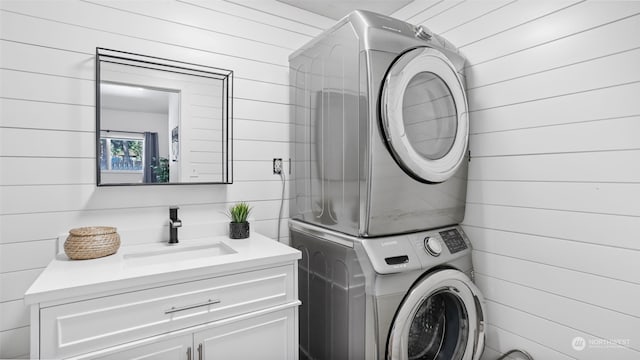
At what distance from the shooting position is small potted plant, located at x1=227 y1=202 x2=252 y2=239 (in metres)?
1.75

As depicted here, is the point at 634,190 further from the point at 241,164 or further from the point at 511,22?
the point at 241,164

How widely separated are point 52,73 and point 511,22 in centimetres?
224

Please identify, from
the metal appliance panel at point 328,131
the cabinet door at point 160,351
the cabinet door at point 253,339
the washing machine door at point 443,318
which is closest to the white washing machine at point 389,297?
the washing machine door at point 443,318

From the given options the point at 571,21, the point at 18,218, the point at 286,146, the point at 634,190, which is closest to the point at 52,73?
the point at 18,218

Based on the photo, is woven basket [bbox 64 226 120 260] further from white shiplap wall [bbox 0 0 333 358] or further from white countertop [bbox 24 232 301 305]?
white shiplap wall [bbox 0 0 333 358]

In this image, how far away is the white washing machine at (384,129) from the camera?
139cm

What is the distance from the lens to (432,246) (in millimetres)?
1516

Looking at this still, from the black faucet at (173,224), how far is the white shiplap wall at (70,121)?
0.27ft

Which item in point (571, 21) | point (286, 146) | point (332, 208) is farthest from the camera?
point (286, 146)

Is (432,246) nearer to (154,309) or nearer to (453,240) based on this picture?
(453,240)

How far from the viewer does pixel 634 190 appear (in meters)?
1.21

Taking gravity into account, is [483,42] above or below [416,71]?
above

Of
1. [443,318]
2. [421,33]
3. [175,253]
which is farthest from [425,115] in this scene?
[175,253]

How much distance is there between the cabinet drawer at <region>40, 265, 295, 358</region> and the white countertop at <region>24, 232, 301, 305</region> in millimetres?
40
